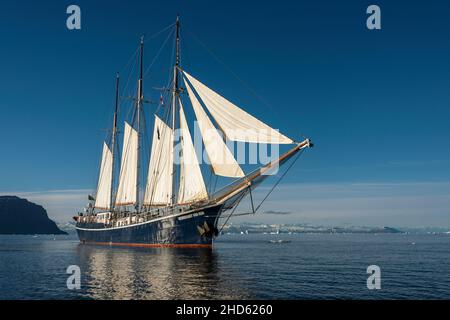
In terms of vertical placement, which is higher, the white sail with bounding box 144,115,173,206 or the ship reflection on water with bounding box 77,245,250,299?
the white sail with bounding box 144,115,173,206

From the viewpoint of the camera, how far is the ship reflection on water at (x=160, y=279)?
96.0 feet

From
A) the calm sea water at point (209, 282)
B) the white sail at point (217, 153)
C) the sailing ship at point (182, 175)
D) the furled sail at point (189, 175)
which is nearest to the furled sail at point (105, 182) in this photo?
the sailing ship at point (182, 175)

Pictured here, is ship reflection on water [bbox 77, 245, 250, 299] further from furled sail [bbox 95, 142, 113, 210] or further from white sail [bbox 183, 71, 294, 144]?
furled sail [bbox 95, 142, 113, 210]

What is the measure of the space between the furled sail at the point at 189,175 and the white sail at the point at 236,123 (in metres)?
8.39

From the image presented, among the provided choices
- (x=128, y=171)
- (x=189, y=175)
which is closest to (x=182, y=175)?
(x=189, y=175)

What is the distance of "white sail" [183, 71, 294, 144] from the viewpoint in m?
47.7

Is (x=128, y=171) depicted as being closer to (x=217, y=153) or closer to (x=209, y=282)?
(x=217, y=153)

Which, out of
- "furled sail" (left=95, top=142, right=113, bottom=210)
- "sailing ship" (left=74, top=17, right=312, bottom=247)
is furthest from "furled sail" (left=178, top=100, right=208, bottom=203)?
"furled sail" (left=95, top=142, right=113, bottom=210)

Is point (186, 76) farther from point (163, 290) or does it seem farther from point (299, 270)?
point (163, 290)

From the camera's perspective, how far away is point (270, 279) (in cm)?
3672

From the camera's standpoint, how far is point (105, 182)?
99.1 metres

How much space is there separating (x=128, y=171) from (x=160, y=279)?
181 ft

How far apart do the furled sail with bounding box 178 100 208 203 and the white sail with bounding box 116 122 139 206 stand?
21.7 m
